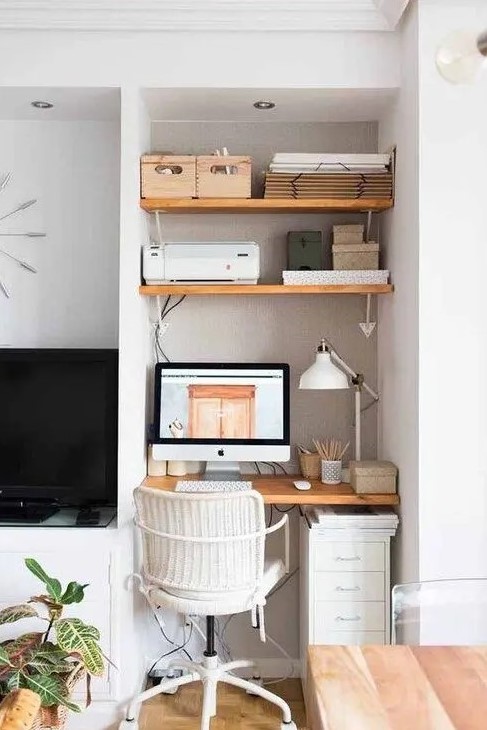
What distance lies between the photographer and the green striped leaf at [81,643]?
2.26 meters

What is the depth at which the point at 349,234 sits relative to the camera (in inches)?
116

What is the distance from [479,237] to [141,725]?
2130mm

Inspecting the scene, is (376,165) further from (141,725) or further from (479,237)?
(141,725)

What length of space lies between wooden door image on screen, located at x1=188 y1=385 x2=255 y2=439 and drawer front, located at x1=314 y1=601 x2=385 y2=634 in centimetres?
73

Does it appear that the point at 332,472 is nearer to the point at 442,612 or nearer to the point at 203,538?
the point at 203,538

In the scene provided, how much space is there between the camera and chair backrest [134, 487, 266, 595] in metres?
2.37

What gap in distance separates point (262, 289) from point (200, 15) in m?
1.02

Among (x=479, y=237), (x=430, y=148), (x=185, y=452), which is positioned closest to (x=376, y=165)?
(x=430, y=148)

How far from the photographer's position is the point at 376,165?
2812 millimetres

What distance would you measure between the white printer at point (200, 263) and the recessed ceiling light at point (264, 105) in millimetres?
570

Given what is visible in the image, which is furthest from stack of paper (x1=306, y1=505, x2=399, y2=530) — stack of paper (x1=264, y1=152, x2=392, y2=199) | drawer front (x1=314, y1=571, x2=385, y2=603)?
stack of paper (x1=264, y1=152, x2=392, y2=199)

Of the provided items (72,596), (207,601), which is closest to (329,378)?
(207,601)

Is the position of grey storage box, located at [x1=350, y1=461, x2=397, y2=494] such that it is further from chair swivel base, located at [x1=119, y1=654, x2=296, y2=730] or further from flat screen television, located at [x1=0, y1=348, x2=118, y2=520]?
flat screen television, located at [x1=0, y1=348, x2=118, y2=520]

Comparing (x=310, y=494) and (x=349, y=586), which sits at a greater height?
(x=310, y=494)
